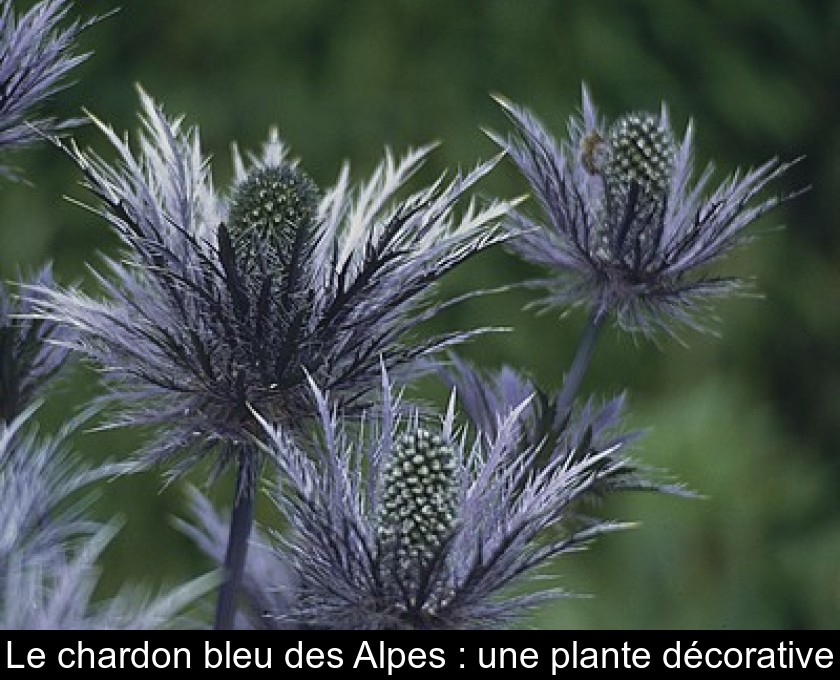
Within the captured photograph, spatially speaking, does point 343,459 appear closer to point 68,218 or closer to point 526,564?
point 526,564

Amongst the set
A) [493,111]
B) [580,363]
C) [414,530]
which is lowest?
[414,530]

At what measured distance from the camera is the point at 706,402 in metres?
1.91

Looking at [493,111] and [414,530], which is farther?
[493,111]

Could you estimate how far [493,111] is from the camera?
2361mm

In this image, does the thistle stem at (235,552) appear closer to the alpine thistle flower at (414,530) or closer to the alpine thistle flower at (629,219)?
the alpine thistle flower at (414,530)

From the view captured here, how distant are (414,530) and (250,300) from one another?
0.32 feet

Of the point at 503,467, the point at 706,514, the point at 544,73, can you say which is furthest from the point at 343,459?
the point at 544,73

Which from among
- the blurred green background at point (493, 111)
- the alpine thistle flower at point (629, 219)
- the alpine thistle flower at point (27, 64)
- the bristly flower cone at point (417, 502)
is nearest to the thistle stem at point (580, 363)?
the alpine thistle flower at point (629, 219)

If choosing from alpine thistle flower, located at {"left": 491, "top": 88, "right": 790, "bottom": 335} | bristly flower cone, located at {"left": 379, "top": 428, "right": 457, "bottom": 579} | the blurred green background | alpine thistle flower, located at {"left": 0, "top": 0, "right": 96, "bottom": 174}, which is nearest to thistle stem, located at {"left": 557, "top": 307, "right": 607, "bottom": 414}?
alpine thistle flower, located at {"left": 491, "top": 88, "right": 790, "bottom": 335}

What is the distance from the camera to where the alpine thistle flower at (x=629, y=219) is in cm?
63

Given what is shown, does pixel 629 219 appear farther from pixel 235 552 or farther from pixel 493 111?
pixel 493 111

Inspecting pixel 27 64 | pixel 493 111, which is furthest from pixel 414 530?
pixel 493 111

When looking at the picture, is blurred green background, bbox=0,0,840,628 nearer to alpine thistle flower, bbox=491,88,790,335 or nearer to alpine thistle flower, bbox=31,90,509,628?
alpine thistle flower, bbox=491,88,790,335

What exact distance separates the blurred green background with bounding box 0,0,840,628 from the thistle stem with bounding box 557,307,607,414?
4.40ft
